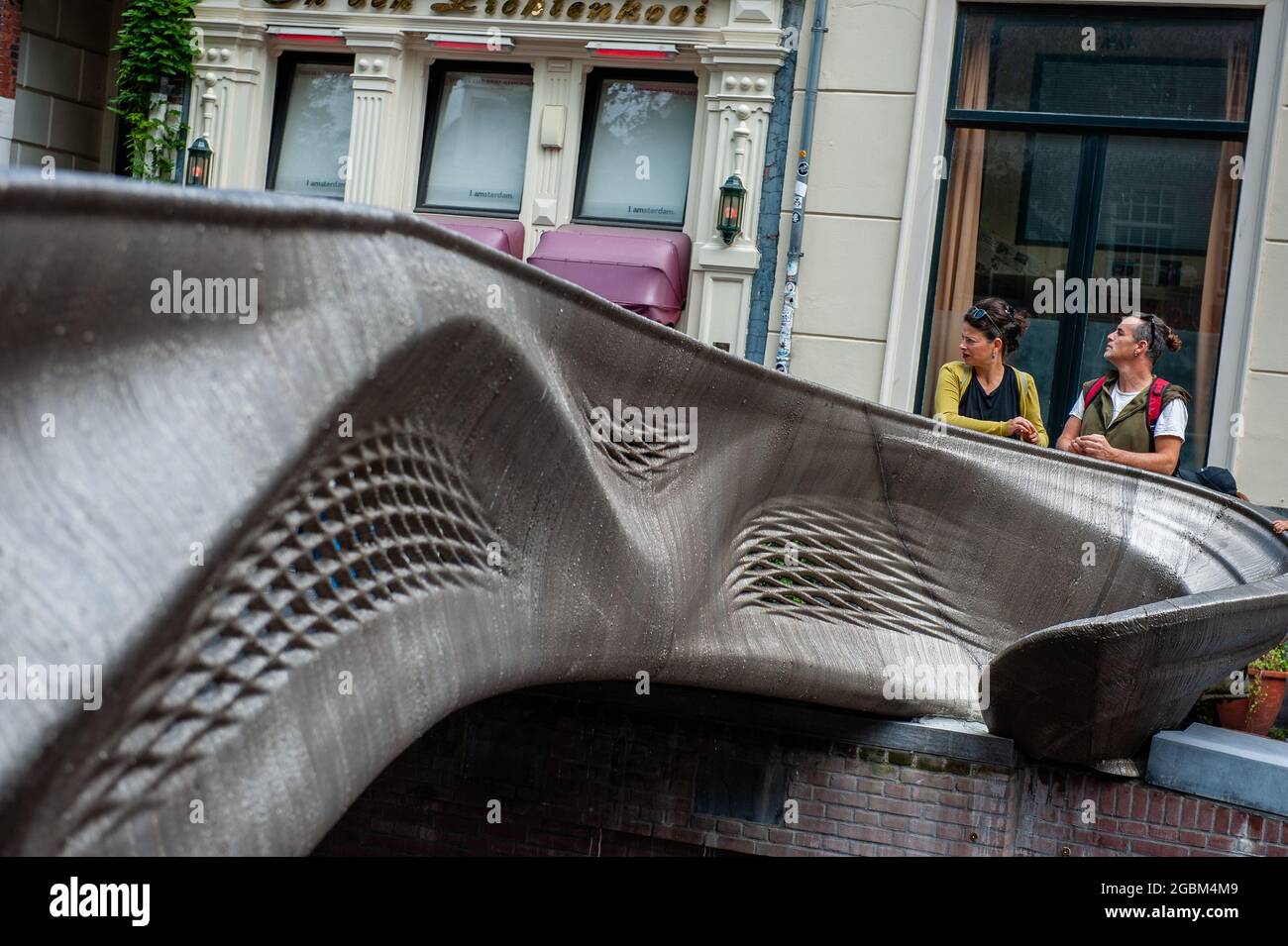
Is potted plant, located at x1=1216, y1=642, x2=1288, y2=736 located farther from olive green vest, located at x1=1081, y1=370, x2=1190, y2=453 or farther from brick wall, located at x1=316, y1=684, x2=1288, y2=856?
olive green vest, located at x1=1081, y1=370, x2=1190, y2=453

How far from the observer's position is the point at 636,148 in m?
11.5

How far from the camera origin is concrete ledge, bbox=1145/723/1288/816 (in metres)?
5.02

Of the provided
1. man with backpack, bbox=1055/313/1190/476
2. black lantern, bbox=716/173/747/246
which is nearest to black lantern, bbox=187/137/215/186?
black lantern, bbox=716/173/747/246

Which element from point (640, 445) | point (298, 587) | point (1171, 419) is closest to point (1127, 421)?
point (1171, 419)

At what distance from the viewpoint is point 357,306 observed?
2414 millimetres

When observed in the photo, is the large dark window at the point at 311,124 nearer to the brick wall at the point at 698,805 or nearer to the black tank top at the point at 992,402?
the black tank top at the point at 992,402

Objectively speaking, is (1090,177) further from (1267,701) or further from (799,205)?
(1267,701)

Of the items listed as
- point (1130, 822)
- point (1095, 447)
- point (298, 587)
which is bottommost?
point (1130, 822)

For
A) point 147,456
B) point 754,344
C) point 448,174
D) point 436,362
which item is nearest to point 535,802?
point 436,362

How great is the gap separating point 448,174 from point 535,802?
7386 millimetres

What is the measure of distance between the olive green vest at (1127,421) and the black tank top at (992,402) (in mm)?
309

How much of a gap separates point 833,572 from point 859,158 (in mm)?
6321

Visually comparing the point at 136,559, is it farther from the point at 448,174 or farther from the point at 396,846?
the point at 448,174

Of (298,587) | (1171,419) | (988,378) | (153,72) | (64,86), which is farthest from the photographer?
(64,86)
